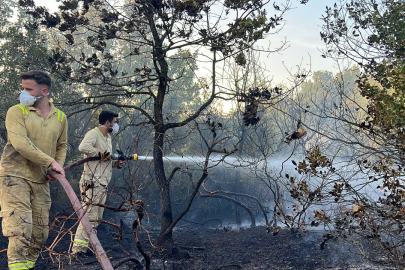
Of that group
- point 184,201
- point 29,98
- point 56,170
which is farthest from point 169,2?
point 184,201

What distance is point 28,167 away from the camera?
13.4 feet

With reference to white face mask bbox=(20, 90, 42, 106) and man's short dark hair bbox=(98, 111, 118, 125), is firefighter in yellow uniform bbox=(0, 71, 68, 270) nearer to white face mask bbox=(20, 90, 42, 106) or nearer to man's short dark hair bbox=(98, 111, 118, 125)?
white face mask bbox=(20, 90, 42, 106)

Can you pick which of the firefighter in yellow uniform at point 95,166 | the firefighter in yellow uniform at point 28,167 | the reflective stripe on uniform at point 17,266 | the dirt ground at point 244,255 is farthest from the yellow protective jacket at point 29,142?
the firefighter in yellow uniform at point 95,166

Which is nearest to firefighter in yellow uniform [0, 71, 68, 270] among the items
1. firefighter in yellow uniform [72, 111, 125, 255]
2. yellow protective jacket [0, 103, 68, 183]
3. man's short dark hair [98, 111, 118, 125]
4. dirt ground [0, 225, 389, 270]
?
yellow protective jacket [0, 103, 68, 183]

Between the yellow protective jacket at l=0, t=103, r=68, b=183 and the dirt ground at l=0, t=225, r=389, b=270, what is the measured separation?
130 cm

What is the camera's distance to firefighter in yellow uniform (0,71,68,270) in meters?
3.88

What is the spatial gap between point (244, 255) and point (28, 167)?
12.6 ft

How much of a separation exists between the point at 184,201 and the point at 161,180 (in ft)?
19.9

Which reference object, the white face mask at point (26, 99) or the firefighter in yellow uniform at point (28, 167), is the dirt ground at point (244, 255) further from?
the white face mask at point (26, 99)

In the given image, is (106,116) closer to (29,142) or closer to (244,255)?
(29,142)

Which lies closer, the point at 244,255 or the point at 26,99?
the point at 26,99

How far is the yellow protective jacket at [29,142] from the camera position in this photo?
3910mm

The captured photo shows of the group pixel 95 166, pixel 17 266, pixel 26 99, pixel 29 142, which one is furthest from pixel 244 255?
pixel 26 99

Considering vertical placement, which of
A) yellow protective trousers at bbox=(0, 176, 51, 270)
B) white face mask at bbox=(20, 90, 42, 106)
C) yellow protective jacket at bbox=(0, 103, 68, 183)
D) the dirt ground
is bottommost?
the dirt ground
